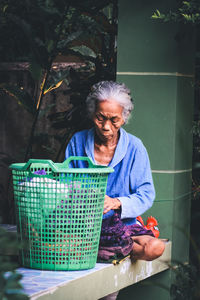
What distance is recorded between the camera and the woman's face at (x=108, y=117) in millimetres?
3023

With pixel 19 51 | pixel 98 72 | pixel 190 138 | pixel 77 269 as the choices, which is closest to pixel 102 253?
pixel 77 269

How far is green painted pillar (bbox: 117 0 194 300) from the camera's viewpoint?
3.57 meters

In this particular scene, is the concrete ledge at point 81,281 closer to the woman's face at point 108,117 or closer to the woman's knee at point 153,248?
the woman's knee at point 153,248

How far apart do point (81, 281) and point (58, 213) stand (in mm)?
329

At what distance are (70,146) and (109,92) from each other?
42 centimetres

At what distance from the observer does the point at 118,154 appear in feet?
10.2

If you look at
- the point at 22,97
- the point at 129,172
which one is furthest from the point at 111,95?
the point at 22,97

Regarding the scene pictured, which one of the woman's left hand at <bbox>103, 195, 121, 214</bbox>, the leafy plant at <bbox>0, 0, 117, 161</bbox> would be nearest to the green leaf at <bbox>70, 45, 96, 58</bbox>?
the leafy plant at <bbox>0, 0, 117, 161</bbox>

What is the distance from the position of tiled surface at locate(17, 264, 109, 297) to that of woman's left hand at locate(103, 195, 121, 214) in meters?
0.30

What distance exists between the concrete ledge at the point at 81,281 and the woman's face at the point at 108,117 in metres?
0.72

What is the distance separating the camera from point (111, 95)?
306cm

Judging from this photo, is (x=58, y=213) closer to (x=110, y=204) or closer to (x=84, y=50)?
(x=110, y=204)

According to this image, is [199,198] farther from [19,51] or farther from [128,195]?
[19,51]

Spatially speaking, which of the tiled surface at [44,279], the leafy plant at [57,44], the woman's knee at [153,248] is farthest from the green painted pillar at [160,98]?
the tiled surface at [44,279]
